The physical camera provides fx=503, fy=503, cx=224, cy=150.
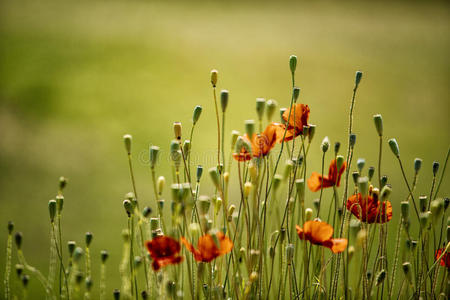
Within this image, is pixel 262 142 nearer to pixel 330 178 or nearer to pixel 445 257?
pixel 330 178

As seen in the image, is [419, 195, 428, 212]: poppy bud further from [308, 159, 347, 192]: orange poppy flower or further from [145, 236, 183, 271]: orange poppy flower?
[145, 236, 183, 271]: orange poppy flower

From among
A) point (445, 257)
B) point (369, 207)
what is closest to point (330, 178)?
point (369, 207)

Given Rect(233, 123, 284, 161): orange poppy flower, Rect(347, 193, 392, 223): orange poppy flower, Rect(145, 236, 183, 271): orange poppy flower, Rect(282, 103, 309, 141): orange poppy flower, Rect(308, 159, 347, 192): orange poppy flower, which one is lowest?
Rect(145, 236, 183, 271): orange poppy flower

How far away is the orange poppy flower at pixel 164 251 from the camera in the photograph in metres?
0.64

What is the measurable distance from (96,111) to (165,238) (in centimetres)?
266

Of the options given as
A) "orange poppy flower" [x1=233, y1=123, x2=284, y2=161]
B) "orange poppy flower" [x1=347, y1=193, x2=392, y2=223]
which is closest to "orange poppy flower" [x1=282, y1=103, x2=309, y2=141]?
"orange poppy flower" [x1=233, y1=123, x2=284, y2=161]

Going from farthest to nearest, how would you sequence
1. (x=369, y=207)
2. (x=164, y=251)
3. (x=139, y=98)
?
1. (x=139, y=98)
2. (x=369, y=207)
3. (x=164, y=251)

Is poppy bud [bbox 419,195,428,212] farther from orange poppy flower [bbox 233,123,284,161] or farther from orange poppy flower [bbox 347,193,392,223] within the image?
orange poppy flower [bbox 233,123,284,161]

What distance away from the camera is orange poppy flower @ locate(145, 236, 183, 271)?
636 millimetres

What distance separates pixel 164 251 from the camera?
26.2 inches

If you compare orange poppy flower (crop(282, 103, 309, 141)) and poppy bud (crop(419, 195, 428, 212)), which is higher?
orange poppy flower (crop(282, 103, 309, 141))

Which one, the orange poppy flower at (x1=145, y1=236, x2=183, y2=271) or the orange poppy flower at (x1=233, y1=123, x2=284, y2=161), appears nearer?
the orange poppy flower at (x1=145, y1=236, x2=183, y2=271)

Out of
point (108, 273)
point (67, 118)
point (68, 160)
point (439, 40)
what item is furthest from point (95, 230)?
point (439, 40)

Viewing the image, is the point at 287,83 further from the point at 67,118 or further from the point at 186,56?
the point at 67,118
